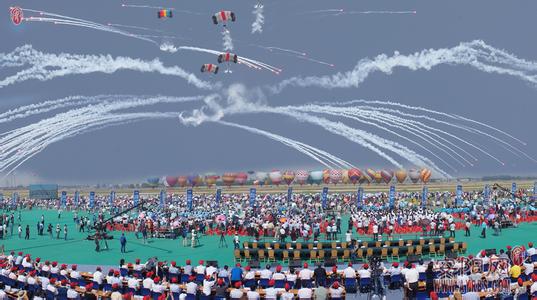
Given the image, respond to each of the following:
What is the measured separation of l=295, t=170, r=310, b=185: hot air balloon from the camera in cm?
15688

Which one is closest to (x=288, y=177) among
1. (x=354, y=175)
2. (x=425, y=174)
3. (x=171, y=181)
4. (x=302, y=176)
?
(x=302, y=176)

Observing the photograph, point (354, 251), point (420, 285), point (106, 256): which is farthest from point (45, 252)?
point (420, 285)

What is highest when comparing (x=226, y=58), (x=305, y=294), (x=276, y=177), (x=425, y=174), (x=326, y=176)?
(x=226, y=58)

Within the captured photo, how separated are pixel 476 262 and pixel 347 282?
5.58m

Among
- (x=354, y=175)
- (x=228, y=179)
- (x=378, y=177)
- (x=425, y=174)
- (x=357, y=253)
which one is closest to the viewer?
(x=357, y=253)

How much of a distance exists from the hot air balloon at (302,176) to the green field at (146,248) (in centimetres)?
10849

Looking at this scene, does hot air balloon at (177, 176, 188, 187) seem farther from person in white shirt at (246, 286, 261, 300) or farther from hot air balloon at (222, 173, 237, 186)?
person in white shirt at (246, 286, 261, 300)

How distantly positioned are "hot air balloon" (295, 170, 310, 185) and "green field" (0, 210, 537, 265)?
108487mm

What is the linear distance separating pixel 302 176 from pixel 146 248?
4679 inches

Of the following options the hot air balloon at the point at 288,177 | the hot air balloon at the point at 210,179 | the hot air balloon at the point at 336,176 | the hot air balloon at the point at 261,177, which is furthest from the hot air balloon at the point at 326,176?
the hot air balloon at the point at 210,179

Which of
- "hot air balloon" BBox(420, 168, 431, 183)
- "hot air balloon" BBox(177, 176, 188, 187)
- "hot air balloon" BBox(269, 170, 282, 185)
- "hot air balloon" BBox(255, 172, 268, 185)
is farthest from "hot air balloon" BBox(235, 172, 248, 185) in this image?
"hot air balloon" BBox(420, 168, 431, 183)

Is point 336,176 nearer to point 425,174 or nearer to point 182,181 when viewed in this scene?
point 425,174

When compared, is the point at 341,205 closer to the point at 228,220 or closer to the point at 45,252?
the point at 228,220

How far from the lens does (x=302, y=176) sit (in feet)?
515
